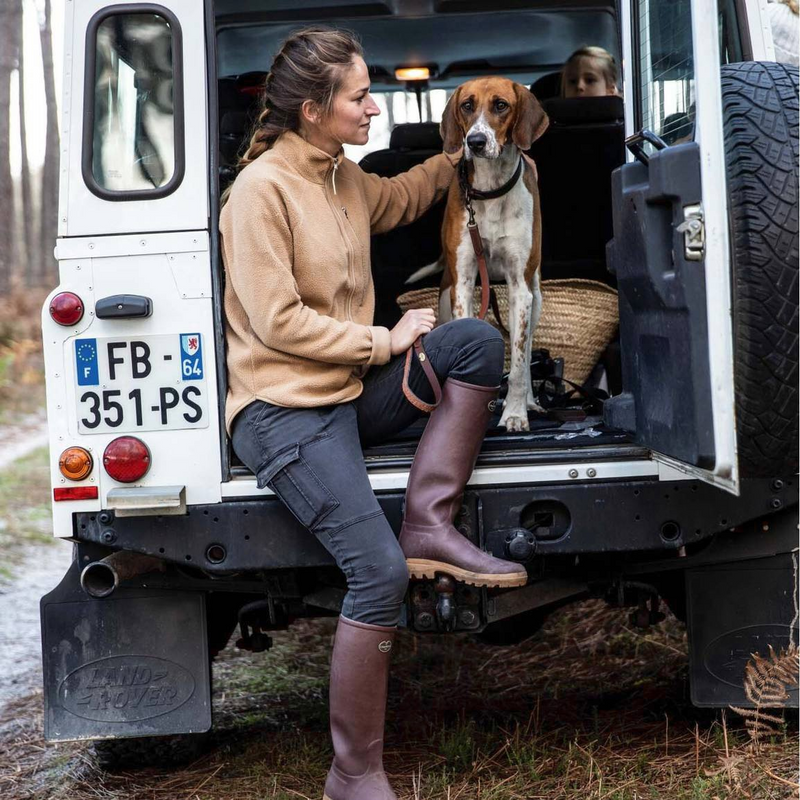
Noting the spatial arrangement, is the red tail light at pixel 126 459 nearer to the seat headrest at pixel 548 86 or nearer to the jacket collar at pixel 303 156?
the jacket collar at pixel 303 156

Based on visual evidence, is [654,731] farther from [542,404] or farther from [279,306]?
[279,306]

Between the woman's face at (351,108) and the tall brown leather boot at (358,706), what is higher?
the woman's face at (351,108)

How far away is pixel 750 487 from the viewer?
3.09m

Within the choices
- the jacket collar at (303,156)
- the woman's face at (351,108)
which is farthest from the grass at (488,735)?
the woman's face at (351,108)

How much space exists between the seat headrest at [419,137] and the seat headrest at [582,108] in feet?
1.65

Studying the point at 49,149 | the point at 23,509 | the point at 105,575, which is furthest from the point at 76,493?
the point at 49,149

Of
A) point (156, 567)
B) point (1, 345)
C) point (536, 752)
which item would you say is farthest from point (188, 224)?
point (1, 345)

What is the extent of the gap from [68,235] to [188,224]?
13.0 inches

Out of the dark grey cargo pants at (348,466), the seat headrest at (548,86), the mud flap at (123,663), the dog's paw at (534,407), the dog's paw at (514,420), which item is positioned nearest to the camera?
the dark grey cargo pants at (348,466)

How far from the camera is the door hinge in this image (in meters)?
2.55

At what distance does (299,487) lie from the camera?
2.97 m

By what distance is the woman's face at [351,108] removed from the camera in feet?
10.4

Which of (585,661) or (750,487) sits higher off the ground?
(750,487)

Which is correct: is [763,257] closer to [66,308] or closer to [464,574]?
[464,574]
